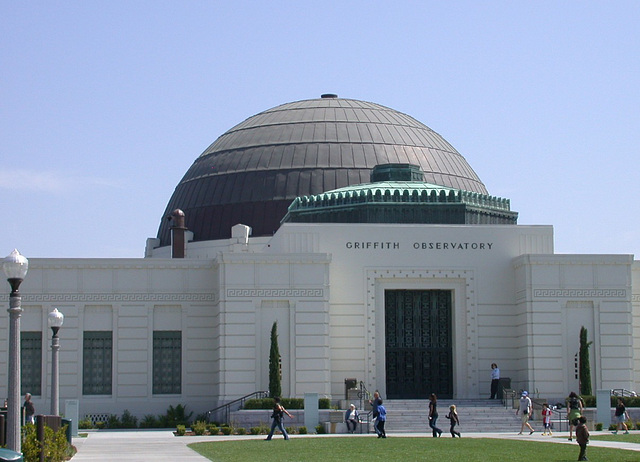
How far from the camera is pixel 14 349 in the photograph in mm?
20375

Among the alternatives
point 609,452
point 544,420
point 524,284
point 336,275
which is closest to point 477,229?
point 524,284

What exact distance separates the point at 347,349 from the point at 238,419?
5840 mm

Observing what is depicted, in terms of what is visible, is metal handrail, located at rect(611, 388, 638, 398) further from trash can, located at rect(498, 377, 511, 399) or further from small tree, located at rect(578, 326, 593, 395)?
trash can, located at rect(498, 377, 511, 399)

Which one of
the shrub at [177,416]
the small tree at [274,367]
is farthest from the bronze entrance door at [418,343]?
the shrub at [177,416]

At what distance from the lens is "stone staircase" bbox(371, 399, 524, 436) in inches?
1534

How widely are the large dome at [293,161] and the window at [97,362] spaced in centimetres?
1121

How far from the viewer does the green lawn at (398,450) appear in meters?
25.4

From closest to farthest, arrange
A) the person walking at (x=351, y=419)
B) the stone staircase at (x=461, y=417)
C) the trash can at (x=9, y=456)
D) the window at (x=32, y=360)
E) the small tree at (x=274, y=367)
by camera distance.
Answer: the trash can at (x=9, y=456) → the person walking at (x=351, y=419) → the stone staircase at (x=461, y=417) → the small tree at (x=274, y=367) → the window at (x=32, y=360)

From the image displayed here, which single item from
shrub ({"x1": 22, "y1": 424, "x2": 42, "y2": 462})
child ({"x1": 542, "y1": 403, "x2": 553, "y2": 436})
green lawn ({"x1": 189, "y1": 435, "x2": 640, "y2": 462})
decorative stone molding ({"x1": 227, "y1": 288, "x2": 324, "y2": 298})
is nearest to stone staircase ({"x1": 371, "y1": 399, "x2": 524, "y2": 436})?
child ({"x1": 542, "y1": 403, "x2": 553, "y2": 436})

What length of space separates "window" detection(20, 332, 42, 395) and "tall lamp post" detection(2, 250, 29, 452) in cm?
2427

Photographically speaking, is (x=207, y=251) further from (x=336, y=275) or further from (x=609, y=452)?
(x=609, y=452)

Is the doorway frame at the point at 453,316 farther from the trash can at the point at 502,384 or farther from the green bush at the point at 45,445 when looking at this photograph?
the green bush at the point at 45,445

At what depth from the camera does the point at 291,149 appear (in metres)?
55.5

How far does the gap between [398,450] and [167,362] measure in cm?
1824
